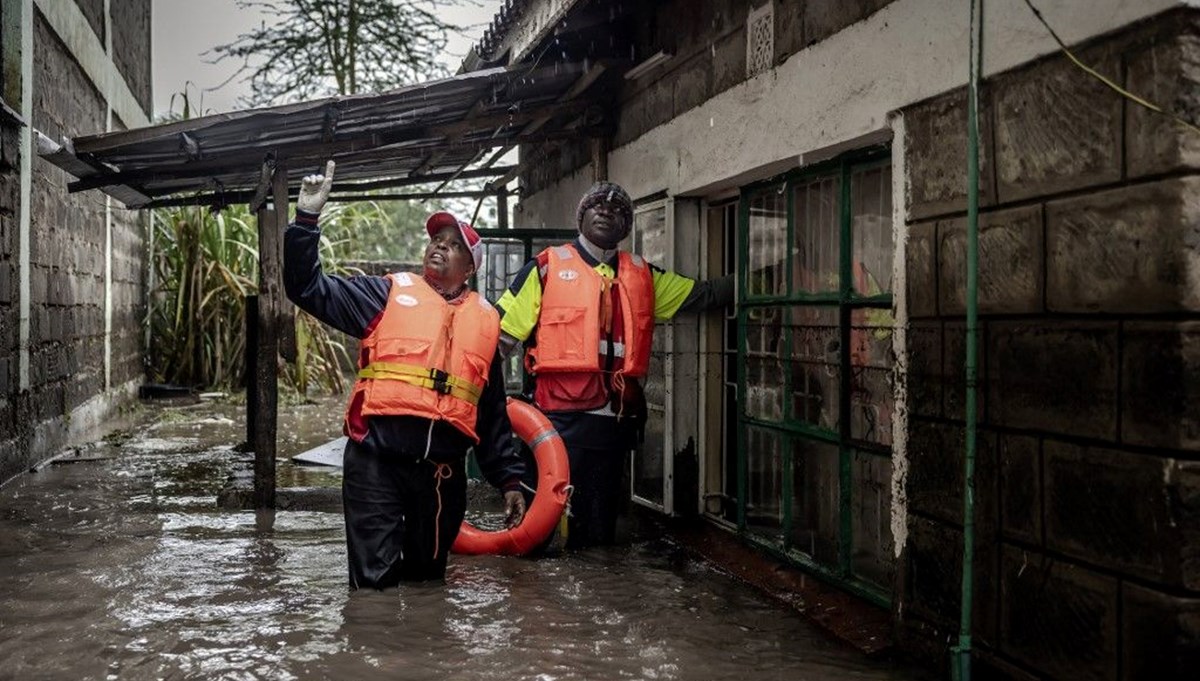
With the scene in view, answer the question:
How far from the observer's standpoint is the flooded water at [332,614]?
378cm

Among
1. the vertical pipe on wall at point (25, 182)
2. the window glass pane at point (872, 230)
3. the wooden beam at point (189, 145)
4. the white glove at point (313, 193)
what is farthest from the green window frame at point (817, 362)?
the vertical pipe on wall at point (25, 182)

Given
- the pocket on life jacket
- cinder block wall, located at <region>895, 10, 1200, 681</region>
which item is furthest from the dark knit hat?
cinder block wall, located at <region>895, 10, 1200, 681</region>

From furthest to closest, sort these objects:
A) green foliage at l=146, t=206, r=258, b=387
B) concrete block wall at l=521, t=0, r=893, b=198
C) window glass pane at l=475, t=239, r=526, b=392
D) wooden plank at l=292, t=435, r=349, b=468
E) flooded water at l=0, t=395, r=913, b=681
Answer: green foliage at l=146, t=206, r=258, b=387 → wooden plank at l=292, t=435, r=349, b=468 → window glass pane at l=475, t=239, r=526, b=392 → concrete block wall at l=521, t=0, r=893, b=198 → flooded water at l=0, t=395, r=913, b=681

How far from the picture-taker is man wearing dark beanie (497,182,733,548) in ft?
18.4

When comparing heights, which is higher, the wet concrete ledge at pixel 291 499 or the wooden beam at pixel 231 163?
the wooden beam at pixel 231 163

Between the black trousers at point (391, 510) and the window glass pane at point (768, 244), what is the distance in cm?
189

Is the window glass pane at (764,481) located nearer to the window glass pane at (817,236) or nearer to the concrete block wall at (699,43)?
the window glass pane at (817,236)

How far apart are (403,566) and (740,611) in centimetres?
142

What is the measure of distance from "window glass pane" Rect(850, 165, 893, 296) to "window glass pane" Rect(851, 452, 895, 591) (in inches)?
28.6

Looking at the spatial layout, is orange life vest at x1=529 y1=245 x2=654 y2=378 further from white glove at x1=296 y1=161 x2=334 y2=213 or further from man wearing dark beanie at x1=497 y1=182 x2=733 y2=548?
white glove at x1=296 y1=161 x2=334 y2=213

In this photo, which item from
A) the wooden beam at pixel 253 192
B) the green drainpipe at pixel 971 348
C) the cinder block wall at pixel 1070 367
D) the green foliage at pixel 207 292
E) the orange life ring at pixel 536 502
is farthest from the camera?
the green foliage at pixel 207 292

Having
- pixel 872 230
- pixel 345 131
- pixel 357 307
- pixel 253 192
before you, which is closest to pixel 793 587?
pixel 872 230

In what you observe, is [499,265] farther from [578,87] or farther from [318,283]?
[318,283]

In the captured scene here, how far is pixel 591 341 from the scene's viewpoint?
560 centimetres
